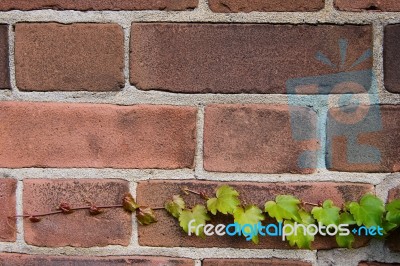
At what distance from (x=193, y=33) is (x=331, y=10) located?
164 millimetres

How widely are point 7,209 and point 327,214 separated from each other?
39 centimetres

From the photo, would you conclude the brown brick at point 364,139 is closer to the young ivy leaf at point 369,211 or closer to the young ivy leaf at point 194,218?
the young ivy leaf at point 369,211

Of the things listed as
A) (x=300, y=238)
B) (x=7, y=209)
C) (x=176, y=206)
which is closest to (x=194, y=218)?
(x=176, y=206)

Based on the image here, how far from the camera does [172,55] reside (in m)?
0.55

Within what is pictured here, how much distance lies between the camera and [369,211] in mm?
545

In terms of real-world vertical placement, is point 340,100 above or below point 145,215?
above

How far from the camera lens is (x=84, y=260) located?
57 centimetres

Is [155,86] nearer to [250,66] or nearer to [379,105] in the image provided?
[250,66]

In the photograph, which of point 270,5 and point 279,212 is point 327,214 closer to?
point 279,212

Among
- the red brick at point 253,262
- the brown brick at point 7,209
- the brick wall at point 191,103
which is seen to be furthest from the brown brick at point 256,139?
the brown brick at point 7,209

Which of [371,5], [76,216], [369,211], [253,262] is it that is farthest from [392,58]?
[76,216]

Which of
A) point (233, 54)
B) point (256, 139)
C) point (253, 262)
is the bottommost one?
point (253, 262)

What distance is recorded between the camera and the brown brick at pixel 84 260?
22.4 inches

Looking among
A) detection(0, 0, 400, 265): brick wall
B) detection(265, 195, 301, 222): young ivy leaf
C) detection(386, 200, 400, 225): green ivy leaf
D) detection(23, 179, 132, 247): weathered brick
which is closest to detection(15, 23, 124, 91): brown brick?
detection(0, 0, 400, 265): brick wall
